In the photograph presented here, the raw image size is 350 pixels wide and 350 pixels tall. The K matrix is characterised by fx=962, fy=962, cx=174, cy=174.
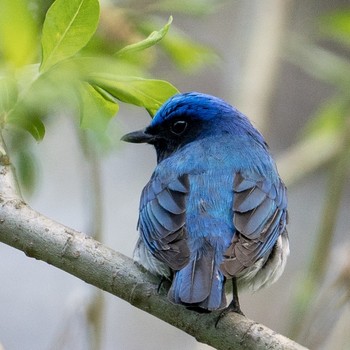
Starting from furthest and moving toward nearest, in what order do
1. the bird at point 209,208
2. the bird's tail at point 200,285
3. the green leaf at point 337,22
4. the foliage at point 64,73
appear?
the green leaf at point 337,22
the bird at point 209,208
the bird's tail at point 200,285
the foliage at point 64,73

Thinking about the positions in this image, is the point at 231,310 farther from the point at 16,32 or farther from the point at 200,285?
the point at 16,32

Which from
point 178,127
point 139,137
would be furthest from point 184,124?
point 139,137

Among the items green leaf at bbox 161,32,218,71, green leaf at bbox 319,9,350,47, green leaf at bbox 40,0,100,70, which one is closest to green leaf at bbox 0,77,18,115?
green leaf at bbox 40,0,100,70

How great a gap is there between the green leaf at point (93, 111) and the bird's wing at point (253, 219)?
73cm

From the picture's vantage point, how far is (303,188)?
9.31m

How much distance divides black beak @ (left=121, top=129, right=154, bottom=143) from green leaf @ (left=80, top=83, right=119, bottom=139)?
1188mm

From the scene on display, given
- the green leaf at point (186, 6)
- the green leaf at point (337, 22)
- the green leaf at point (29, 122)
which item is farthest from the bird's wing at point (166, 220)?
the green leaf at point (337, 22)

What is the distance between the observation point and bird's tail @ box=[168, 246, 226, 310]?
3.31m

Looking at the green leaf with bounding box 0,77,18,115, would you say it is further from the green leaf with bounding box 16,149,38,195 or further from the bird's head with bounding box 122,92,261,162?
the bird's head with bounding box 122,92,261,162

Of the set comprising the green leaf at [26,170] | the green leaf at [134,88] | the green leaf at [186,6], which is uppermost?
the green leaf at [186,6]

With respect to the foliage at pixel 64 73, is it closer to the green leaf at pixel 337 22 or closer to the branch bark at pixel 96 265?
the branch bark at pixel 96 265

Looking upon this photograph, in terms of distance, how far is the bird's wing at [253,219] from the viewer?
3.63m

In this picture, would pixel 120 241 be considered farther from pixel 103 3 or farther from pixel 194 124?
pixel 103 3

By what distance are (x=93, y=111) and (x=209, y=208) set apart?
0.83m
